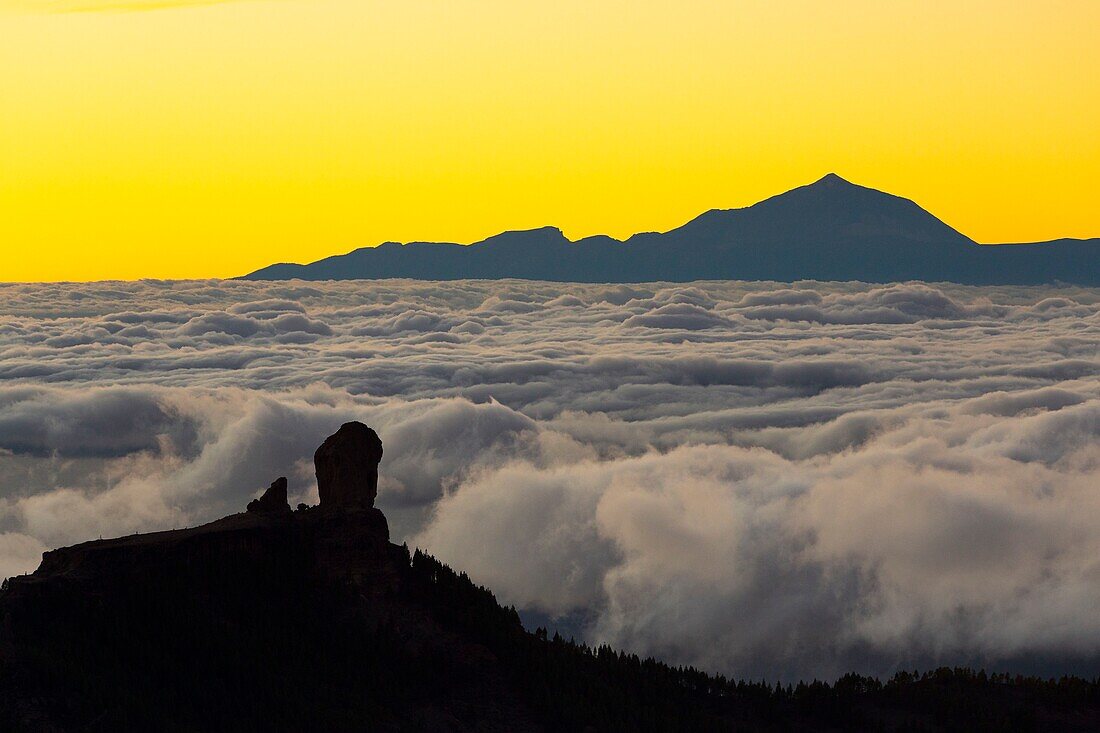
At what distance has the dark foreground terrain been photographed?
74.2 metres

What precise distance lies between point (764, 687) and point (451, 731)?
30.6 meters

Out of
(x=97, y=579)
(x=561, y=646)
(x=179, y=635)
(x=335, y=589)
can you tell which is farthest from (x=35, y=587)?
(x=561, y=646)

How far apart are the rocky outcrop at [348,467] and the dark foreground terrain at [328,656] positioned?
116mm

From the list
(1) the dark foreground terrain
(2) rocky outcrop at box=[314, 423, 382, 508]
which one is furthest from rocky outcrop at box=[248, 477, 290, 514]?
(2) rocky outcrop at box=[314, 423, 382, 508]

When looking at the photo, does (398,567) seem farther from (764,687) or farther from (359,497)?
(764,687)

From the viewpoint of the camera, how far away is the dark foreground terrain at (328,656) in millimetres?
74188

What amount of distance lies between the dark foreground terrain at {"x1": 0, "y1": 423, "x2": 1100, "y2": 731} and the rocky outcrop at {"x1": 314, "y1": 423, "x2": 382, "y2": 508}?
0.38ft

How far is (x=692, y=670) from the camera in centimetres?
10150

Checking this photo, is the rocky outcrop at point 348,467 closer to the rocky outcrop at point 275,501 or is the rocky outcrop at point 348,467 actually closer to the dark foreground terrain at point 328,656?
the dark foreground terrain at point 328,656

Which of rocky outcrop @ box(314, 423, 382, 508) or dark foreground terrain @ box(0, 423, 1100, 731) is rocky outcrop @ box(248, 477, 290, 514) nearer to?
dark foreground terrain @ box(0, 423, 1100, 731)

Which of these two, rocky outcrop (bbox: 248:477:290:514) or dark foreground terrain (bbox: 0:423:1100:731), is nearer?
dark foreground terrain (bbox: 0:423:1100:731)

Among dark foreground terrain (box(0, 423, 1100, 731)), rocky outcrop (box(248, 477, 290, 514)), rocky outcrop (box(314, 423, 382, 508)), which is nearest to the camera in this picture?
dark foreground terrain (box(0, 423, 1100, 731))

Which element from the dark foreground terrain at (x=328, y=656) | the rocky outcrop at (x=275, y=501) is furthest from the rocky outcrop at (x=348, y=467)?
the rocky outcrop at (x=275, y=501)

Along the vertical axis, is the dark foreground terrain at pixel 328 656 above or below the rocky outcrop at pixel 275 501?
below
